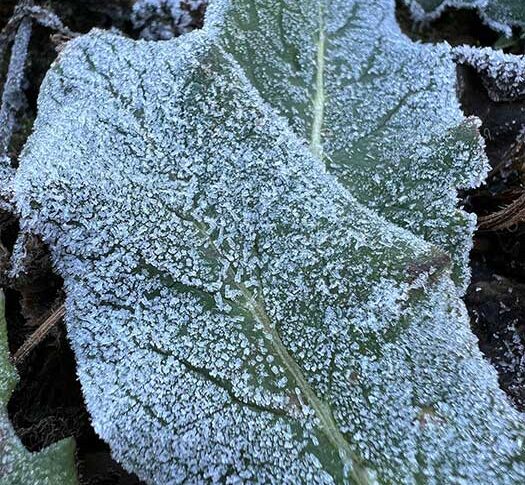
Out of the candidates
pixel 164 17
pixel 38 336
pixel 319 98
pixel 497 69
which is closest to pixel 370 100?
pixel 319 98

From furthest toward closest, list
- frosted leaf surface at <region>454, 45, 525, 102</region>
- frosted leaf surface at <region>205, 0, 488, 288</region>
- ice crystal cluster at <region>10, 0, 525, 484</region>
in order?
frosted leaf surface at <region>454, 45, 525, 102</region> → frosted leaf surface at <region>205, 0, 488, 288</region> → ice crystal cluster at <region>10, 0, 525, 484</region>

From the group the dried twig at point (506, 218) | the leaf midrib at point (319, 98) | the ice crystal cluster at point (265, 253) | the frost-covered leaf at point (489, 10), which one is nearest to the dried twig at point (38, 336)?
the ice crystal cluster at point (265, 253)

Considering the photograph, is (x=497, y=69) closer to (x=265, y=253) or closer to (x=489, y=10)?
(x=489, y=10)

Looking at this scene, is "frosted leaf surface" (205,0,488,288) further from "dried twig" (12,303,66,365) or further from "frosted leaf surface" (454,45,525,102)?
"dried twig" (12,303,66,365)

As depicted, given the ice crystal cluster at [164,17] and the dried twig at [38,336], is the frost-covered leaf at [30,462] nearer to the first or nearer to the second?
the dried twig at [38,336]

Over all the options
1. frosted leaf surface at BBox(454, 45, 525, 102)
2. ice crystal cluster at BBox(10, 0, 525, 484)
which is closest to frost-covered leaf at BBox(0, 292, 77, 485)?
ice crystal cluster at BBox(10, 0, 525, 484)

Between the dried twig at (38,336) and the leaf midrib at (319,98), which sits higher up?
the leaf midrib at (319,98)

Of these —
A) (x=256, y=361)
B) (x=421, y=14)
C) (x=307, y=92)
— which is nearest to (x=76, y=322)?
(x=256, y=361)
